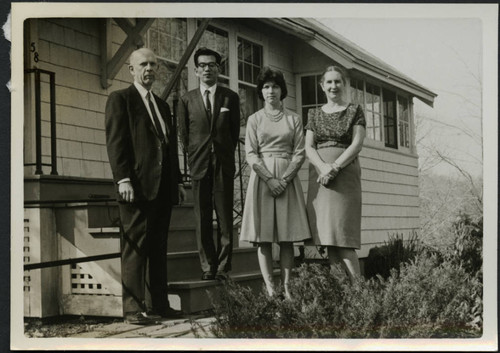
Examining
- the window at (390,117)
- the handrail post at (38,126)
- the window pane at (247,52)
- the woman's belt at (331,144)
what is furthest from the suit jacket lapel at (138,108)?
the window at (390,117)

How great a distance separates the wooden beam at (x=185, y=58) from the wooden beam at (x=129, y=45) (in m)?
0.30

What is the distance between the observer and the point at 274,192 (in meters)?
5.71

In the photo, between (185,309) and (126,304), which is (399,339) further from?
(126,304)

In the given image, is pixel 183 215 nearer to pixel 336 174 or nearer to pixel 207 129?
pixel 207 129

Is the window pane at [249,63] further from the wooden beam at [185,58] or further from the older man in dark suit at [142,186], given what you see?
the older man in dark suit at [142,186]

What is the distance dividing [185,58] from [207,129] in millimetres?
525

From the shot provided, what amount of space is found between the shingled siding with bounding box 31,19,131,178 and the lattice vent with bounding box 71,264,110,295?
0.67 metres

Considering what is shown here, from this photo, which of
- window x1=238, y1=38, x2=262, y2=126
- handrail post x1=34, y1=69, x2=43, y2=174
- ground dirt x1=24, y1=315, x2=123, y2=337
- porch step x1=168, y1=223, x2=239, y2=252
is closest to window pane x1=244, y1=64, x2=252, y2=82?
window x1=238, y1=38, x2=262, y2=126

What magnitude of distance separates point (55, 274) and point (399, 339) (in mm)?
2432

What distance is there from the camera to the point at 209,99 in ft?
18.9

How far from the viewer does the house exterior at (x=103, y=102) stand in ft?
18.4

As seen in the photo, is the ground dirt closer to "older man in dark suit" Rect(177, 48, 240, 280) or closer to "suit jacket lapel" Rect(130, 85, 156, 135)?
"older man in dark suit" Rect(177, 48, 240, 280)

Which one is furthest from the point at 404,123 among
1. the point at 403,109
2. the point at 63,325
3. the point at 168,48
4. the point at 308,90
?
the point at 63,325

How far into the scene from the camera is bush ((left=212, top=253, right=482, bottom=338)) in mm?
5609
